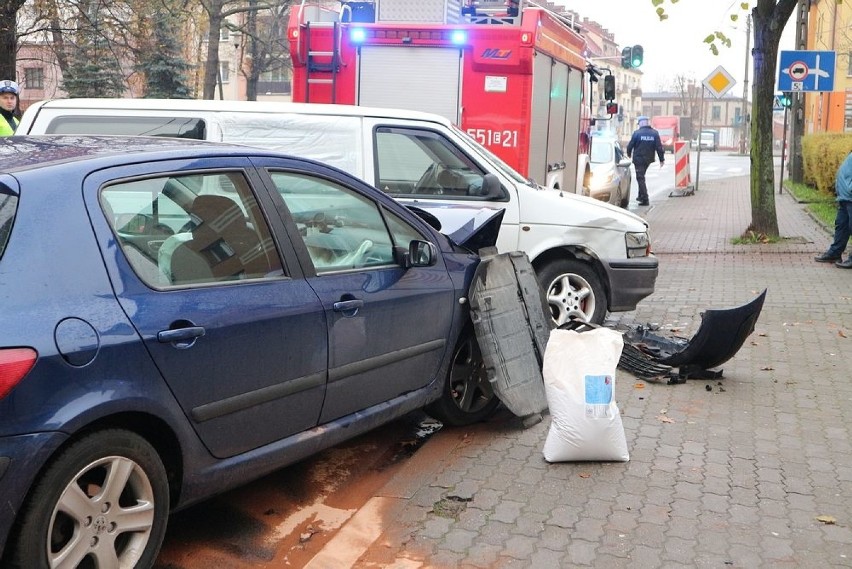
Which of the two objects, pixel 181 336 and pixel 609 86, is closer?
pixel 181 336

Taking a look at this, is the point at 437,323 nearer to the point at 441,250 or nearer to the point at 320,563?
the point at 441,250

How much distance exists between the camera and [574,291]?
28.4ft

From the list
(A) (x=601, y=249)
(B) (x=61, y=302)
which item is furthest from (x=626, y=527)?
(A) (x=601, y=249)

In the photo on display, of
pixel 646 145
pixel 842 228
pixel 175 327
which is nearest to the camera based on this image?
pixel 175 327

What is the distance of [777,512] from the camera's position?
4.68 metres

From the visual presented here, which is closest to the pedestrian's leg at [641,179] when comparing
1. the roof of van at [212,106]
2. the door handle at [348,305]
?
the roof of van at [212,106]

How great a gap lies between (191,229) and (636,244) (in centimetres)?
521

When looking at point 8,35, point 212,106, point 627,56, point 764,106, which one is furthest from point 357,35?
point 627,56

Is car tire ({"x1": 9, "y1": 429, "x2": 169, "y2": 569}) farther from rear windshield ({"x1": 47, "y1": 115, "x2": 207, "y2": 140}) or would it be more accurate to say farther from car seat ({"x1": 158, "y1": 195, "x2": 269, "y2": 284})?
rear windshield ({"x1": 47, "y1": 115, "x2": 207, "y2": 140})

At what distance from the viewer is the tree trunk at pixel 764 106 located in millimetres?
15117

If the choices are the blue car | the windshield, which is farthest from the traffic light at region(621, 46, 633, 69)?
the blue car

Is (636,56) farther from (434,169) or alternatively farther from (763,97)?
(434,169)

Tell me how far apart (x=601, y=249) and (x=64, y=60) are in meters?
24.1

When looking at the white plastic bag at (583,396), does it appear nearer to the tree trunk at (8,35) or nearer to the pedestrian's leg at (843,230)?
the pedestrian's leg at (843,230)
